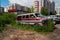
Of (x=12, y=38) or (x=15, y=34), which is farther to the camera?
(x=15, y=34)

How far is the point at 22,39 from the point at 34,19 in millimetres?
7541

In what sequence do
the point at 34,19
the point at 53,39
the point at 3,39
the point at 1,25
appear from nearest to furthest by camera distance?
the point at 3,39 → the point at 53,39 → the point at 1,25 → the point at 34,19

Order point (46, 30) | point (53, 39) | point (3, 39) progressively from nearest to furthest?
point (3, 39), point (53, 39), point (46, 30)

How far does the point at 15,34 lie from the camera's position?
481 inches

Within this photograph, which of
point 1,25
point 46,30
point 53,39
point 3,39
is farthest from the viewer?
point 46,30

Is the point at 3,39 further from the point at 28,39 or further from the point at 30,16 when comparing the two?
the point at 30,16

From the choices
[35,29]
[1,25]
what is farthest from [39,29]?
[1,25]

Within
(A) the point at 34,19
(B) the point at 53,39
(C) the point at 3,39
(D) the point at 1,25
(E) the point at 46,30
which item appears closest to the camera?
(C) the point at 3,39

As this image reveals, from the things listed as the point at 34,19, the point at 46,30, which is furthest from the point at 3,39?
the point at 34,19

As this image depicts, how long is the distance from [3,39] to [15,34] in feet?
4.36

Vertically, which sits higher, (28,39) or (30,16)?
(30,16)

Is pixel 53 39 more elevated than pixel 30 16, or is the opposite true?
pixel 30 16

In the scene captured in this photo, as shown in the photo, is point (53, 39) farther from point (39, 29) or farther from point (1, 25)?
point (1, 25)

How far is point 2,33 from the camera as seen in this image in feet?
39.7
